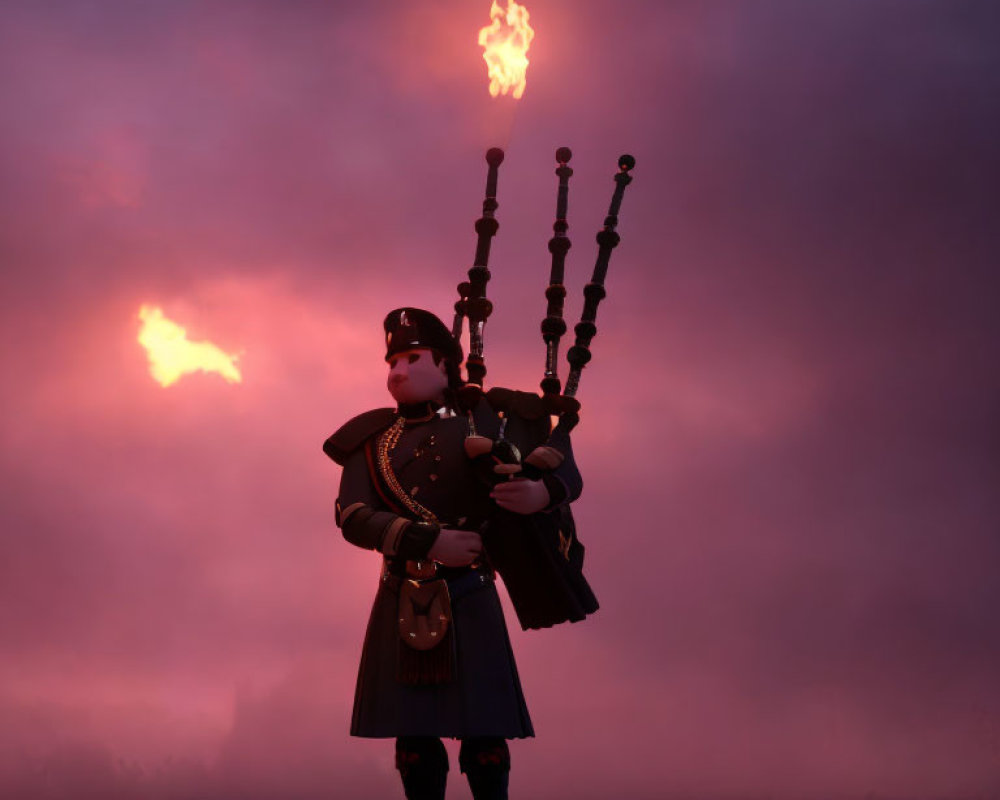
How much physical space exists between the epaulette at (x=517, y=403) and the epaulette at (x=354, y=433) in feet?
2.07

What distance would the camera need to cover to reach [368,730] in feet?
17.7

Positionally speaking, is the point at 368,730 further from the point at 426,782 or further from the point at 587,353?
the point at 587,353

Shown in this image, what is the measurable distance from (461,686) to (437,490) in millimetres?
1036

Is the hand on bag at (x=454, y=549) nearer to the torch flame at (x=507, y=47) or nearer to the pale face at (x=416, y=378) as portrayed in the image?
the pale face at (x=416, y=378)

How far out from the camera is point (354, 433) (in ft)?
19.7

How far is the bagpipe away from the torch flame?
0.42m

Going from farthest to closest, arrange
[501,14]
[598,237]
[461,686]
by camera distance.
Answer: [501,14] → [598,237] → [461,686]

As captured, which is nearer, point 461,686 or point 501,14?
point 461,686

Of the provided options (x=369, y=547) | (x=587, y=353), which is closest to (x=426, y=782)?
(x=369, y=547)

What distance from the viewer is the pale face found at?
19.4 ft

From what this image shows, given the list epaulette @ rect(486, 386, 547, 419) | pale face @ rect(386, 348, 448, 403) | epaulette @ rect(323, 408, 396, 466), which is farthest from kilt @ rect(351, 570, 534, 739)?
pale face @ rect(386, 348, 448, 403)

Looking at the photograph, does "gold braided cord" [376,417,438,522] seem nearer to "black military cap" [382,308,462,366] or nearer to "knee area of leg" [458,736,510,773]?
"black military cap" [382,308,462,366]

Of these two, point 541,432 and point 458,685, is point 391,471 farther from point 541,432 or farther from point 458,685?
point 458,685

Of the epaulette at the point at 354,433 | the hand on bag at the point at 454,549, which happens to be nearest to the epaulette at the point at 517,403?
the epaulette at the point at 354,433
